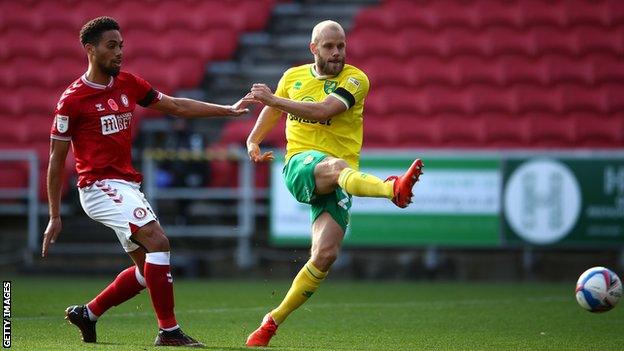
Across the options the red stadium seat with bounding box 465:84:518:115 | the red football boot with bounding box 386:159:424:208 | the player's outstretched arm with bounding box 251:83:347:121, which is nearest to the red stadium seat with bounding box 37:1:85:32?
the red stadium seat with bounding box 465:84:518:115

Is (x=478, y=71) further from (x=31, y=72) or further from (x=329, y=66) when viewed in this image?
(x=329, y=66)

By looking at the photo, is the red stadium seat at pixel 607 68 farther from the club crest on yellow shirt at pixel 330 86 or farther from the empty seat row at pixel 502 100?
the club crest on yellow shirt at pixel 330 86

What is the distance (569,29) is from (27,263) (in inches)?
337

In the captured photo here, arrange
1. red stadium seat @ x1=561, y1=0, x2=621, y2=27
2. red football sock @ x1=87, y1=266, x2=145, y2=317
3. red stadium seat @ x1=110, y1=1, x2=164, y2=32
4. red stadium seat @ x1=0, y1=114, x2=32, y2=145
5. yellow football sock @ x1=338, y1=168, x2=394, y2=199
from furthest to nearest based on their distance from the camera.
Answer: red stadium seat @ x1=110, y1=1, x2=164, y2=32, red stadium seat @ x1=561, y1=0, x2=621, y2=27, red stadium seat @ x1=0, y1=114, x2=32, y2=145, red football sock @ x1=87, y1=266, x2=145, y2=317, yellow football sock @ x1=338, y1=168, x2=394, y2=199

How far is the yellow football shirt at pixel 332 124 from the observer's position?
7.77 meters

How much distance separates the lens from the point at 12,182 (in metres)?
15.8

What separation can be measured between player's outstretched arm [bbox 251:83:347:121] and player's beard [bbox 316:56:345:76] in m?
0.29

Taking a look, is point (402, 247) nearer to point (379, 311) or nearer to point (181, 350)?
point (379, 311)

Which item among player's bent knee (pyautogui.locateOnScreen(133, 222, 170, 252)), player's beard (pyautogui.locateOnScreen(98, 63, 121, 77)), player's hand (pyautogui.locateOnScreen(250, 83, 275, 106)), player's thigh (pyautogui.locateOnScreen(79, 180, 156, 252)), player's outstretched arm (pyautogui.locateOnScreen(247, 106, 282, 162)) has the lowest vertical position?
player's bent knee (pyautogui.locateOnScreen(133, 222, 170, 252))

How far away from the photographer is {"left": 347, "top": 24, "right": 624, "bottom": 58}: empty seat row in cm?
1753

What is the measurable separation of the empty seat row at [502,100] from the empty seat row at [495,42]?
713mm

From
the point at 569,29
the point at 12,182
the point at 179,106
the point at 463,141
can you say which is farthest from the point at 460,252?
the point at 179,106

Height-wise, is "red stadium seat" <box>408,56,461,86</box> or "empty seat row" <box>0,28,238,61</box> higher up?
"empty seat row" <box>0,28,238,61</box>

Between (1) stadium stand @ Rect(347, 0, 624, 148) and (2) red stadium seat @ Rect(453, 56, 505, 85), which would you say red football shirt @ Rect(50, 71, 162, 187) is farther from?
(2) red stadium seat @ Rect(453, 56, 505, 85)
